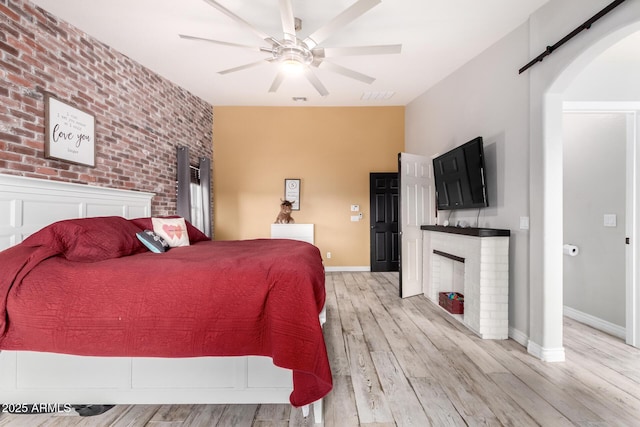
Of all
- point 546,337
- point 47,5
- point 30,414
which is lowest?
point 30,414

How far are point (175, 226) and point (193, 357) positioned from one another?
5.27ft

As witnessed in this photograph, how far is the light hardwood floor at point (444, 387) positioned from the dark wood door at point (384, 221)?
2663mm

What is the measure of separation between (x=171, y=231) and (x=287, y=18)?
208 centimetres

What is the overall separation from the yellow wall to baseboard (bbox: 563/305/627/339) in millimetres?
3096

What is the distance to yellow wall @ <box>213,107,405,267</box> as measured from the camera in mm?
5574

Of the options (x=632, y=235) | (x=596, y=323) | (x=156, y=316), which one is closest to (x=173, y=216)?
(x=156, y=316)

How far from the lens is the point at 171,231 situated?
2.78 meters

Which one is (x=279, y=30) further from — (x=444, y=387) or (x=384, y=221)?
(x=384, y=221)

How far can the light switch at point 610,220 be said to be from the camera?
2.83 m

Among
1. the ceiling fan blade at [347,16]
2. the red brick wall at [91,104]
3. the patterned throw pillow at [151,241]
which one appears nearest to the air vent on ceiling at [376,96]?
the ceiling fan blade at [347,16]

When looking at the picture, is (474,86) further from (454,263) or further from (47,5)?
(47,5)

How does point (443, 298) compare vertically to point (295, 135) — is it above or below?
below

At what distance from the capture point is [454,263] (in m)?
3.84

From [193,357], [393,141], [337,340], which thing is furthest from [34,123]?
[393,141]
